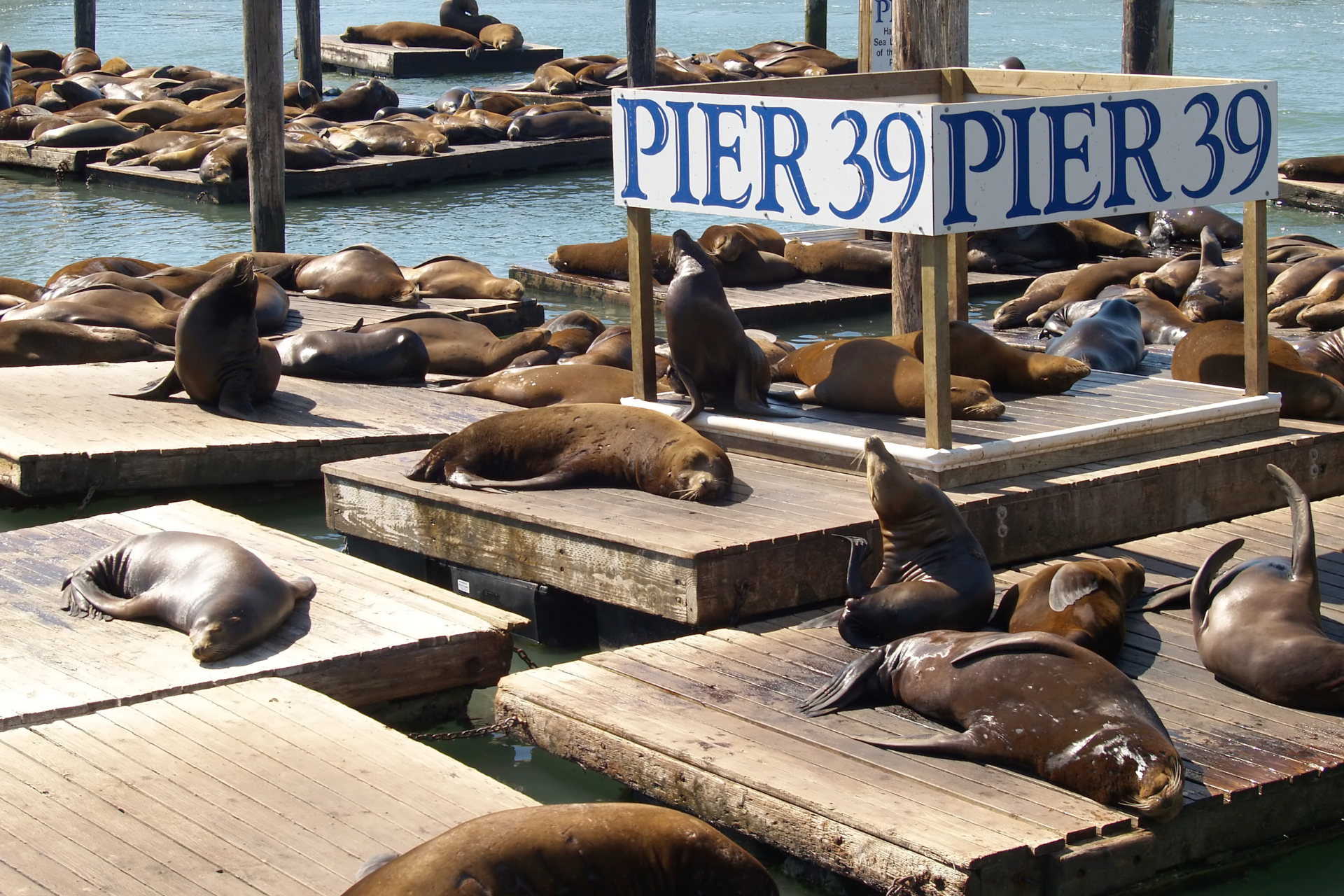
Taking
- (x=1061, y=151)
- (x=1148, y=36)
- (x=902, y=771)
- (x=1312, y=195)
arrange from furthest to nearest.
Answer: (x=1312, y=195)
(x=1148, y=36)
(x=1061, y=151)
(x=902, y=771)

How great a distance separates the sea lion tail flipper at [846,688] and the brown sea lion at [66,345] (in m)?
5.85

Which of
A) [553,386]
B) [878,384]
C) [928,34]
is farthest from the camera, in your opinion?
[928,34]

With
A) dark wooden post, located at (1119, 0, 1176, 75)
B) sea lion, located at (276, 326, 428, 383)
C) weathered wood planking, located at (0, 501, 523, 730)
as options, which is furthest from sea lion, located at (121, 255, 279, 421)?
dark wooden post, located at (1119, 0, 1176, 75)

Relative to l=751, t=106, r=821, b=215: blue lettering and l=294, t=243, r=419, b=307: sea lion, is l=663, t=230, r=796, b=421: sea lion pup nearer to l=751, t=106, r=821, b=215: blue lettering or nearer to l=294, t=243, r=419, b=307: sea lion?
l=751, t=106, r=821, b=215: blue lettering

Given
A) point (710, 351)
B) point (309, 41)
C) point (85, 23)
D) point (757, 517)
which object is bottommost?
point (757, 517)

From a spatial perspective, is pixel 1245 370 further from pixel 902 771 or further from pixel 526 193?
pixel 526 193

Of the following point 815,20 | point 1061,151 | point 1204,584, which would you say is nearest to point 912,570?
point 1204,584

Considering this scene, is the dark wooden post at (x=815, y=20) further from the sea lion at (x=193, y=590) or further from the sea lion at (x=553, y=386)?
the sea lion at (x=193, y=590)

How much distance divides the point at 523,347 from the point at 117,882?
5.76 m

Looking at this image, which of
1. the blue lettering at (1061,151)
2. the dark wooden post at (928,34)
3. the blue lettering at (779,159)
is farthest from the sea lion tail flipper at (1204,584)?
the dark wooden post at (928,34)

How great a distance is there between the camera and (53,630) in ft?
16.1

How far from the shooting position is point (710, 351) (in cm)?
640

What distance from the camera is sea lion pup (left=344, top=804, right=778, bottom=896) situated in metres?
2.58

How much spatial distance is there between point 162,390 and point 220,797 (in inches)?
177
